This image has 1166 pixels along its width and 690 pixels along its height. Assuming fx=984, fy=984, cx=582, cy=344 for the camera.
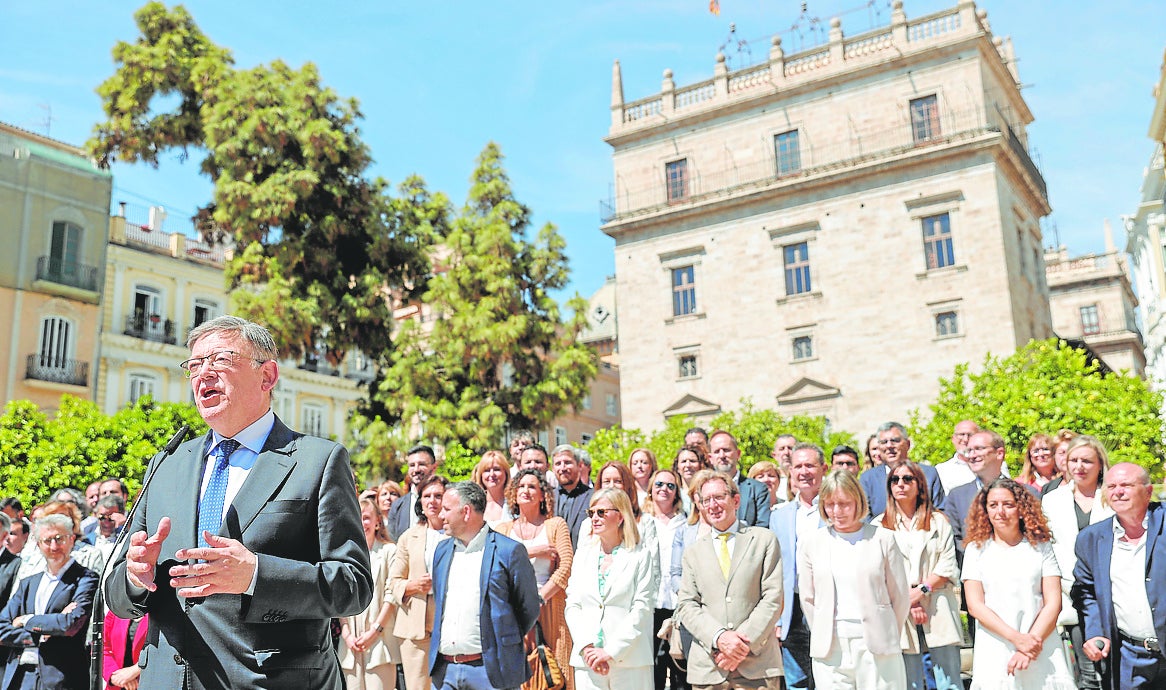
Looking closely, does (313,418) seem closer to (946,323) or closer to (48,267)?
(48,267)

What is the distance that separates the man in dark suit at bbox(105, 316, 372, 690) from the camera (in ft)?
8.96

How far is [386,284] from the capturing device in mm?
23547

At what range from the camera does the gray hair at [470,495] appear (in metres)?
6.81

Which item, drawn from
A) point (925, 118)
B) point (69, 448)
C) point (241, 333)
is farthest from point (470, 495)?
point (925, 118)

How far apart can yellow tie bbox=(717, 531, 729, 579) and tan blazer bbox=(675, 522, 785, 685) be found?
0.10 feet

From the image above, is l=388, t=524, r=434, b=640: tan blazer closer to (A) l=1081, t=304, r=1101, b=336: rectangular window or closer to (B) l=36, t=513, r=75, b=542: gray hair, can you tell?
(B) l=36, t=513, r=75, b=542: gray hair

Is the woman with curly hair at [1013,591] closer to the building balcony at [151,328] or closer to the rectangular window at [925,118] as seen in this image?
the rectangular window at [925,118]

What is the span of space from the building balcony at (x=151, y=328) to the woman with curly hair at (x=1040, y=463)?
3213cm


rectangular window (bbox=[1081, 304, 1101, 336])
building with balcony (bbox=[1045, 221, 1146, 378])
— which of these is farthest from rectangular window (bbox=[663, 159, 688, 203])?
rectangular window (bbox=[1081, 304, 1101, 336])

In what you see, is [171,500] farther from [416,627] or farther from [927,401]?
[927,401]

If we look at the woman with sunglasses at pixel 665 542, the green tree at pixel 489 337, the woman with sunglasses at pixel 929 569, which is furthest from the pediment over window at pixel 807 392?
the woman with sunglasses at pixel 929 569

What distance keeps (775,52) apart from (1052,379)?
21561mm

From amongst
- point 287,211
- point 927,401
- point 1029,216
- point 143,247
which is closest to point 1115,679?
point 287,211

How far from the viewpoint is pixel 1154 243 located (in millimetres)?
35469
